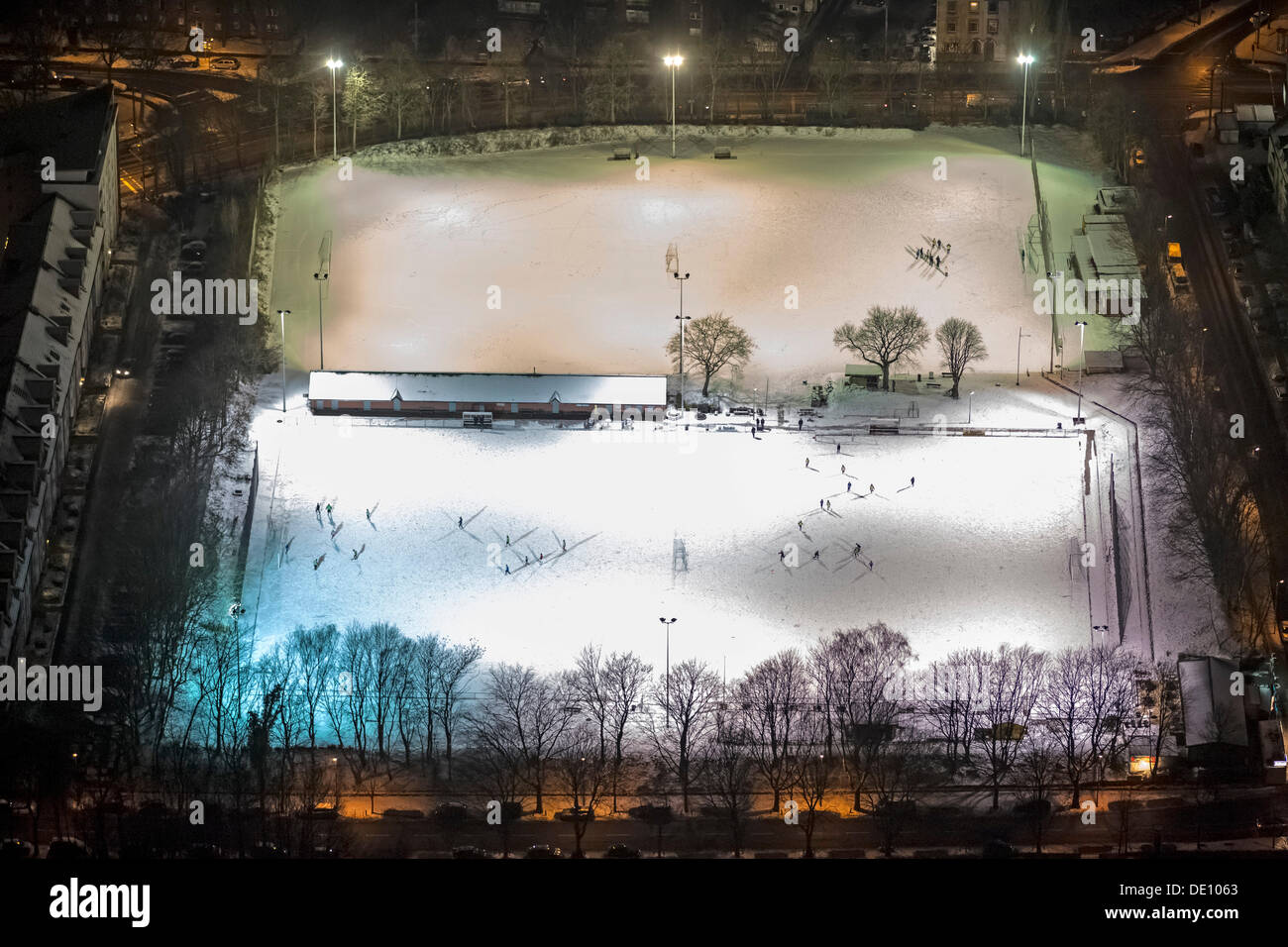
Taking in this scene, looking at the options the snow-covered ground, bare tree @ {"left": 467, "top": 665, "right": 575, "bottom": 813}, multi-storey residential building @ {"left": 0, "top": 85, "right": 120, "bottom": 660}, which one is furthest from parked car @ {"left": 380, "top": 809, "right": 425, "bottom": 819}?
the snow-covered ground

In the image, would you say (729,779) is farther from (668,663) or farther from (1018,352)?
(1018,352)

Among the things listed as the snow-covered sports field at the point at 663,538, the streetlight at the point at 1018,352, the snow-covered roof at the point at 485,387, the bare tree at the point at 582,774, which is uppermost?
the streetlight at the point at 1018,352

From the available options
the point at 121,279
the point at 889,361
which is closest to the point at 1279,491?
the point at 889,361

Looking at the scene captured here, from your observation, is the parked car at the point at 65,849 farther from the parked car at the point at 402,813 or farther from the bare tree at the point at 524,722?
the bare tree at the point at 524,722

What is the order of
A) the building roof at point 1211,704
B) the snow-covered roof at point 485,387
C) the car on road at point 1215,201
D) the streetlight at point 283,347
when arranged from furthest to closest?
1. the car on road at point 1215,201
2. the streetlight at point 283,347
3. the snow-covered roof at point 485,387
4. the building roof at point 1211,704

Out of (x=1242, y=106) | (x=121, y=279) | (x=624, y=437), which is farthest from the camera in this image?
(x=1242, y=106)

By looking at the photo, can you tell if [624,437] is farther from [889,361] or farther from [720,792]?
[720,792]

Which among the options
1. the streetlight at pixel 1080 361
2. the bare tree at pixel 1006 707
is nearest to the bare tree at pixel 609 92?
the streetlight at pixel 1080 361

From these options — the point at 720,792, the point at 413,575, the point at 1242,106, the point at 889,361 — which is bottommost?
the point at 720,792
